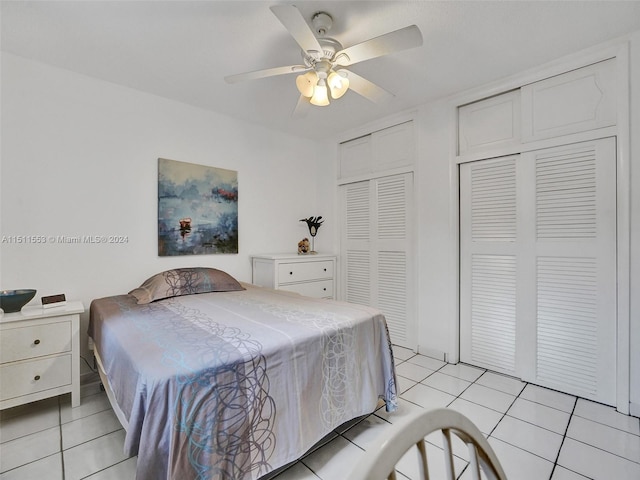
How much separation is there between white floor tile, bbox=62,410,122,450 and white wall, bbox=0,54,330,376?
28.5 inches

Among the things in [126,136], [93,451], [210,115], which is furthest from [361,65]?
[93,451]

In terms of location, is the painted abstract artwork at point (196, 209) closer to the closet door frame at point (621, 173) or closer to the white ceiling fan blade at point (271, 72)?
the white ceiling fan blade at point (271, 72)

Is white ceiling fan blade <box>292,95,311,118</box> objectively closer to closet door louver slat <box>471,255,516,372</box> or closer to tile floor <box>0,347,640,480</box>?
closet door louver slat <box>471,255,516,372</box>

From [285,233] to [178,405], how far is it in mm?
2746

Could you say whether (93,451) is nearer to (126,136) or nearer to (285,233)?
(126,136)

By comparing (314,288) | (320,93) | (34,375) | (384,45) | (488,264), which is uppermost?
(384,45)

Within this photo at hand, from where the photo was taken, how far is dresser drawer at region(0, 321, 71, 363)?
70.4 inches

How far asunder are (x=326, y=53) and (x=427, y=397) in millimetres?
2360

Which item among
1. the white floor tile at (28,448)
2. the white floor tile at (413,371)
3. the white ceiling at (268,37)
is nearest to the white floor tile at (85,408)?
the white floor tile at (28,448)

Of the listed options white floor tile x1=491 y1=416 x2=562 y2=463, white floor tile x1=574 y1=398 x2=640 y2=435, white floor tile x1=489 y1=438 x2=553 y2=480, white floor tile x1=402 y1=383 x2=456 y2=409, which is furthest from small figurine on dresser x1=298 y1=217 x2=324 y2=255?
white floor tile x1=574 y1=398 x2=640 y2=435

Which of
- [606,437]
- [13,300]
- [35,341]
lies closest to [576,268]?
[606,437]

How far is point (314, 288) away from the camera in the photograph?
11.3ft

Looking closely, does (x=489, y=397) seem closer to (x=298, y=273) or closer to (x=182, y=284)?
(x=298, y=273)

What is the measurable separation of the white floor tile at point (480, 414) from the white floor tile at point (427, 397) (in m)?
0.06
